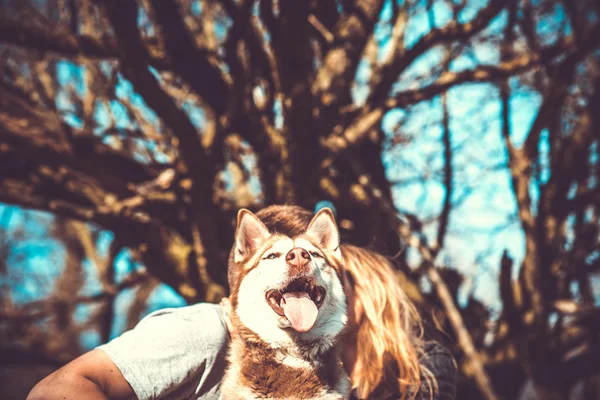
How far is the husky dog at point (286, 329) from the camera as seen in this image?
2.09 m

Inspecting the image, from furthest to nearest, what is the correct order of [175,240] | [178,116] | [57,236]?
[57,236], [175,240], [178,116]

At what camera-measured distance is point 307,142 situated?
413 centimetres

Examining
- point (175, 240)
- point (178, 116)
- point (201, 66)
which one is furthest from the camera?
point (175, 240)

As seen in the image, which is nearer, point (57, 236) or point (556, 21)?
point (556, 21)

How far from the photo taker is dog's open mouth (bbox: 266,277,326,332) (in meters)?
2.08

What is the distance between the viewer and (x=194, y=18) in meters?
6.75

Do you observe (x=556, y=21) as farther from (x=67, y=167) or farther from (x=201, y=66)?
(x=67, y=167)

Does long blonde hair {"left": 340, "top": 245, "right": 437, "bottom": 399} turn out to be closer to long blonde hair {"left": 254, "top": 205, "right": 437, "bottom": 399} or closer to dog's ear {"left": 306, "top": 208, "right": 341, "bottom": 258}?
long blonde hair {"left": 254, "top": 205, "right": 437, "bottom": 399}

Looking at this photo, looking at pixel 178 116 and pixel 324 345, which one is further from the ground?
pixel 178 116

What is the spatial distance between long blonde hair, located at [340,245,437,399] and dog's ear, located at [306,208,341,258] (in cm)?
41

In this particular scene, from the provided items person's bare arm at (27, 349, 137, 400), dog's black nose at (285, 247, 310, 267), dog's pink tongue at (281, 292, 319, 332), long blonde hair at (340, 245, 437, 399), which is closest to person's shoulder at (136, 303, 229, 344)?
person's bare arm at (27, 349, 137, 400)

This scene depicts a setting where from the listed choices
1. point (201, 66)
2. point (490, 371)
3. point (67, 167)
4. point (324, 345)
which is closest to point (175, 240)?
point (67, 167)

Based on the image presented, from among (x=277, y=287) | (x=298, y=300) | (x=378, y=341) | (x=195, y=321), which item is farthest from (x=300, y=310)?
(x=378, y=341)

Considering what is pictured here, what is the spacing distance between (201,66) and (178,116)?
1.14 m
